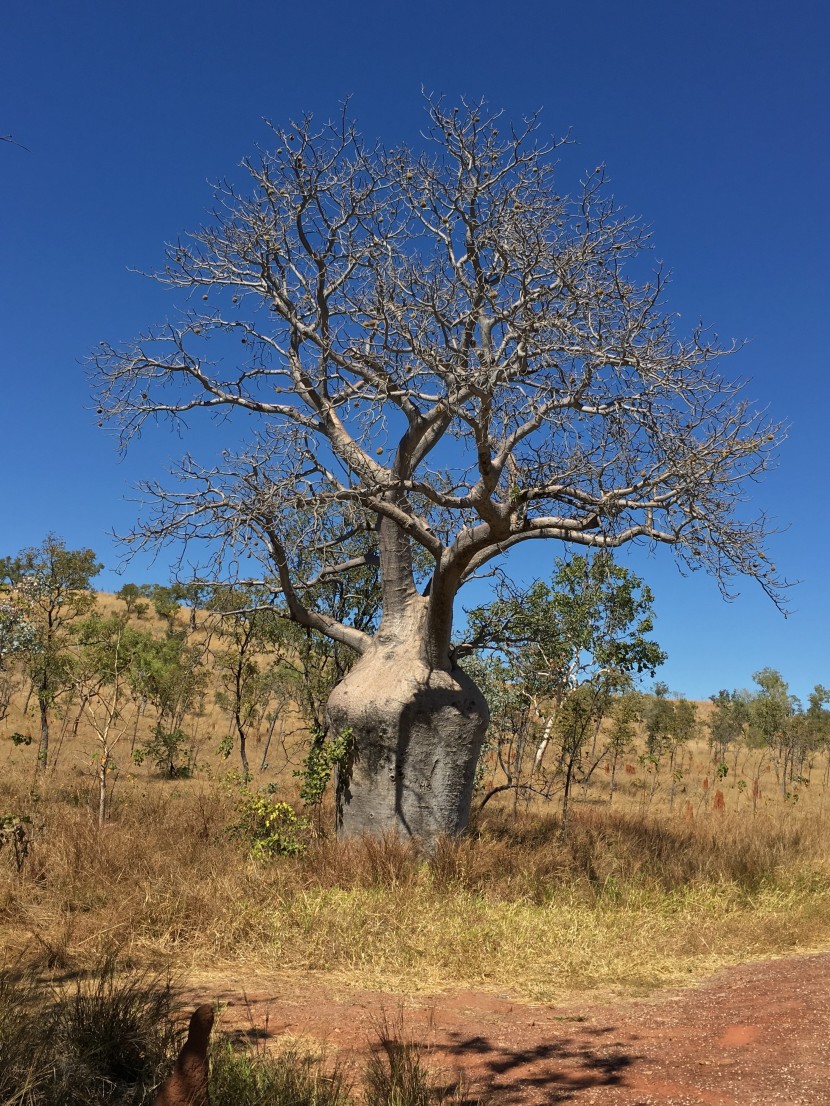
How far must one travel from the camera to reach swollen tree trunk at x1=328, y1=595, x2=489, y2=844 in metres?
8.72

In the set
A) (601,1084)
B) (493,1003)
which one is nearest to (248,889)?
(493,1003)

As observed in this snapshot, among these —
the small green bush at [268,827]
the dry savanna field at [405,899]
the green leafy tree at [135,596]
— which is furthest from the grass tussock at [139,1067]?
the green leafy tree at [135,596]

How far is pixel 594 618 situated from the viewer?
58.3 ft

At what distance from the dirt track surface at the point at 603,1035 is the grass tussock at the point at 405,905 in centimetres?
49

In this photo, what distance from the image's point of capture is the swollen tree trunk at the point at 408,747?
28.6ft

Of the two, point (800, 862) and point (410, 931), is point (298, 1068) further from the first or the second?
point (800, 862)

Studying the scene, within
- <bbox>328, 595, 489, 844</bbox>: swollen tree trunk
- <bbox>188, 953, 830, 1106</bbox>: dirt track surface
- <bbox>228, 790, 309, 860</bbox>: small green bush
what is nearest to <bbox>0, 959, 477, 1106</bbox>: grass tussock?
<bbox>188, 953, 830, 1106</bbox>: dirt track surface

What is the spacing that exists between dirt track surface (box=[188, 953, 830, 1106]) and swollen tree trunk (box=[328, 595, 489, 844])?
9.90 ft

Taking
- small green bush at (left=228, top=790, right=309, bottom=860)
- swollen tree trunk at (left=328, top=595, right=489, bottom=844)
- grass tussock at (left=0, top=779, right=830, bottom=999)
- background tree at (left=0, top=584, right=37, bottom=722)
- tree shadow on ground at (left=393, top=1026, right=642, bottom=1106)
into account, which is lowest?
tree shadow on ground at (left=393, top=1026, right=642, bottom=1106)

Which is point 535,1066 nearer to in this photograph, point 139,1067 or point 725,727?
point 139,1067

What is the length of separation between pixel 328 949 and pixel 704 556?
507 cm

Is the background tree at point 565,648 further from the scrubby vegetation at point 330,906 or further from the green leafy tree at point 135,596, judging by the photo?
the green leafy tree at point 135,596

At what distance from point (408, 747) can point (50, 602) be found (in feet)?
36.6

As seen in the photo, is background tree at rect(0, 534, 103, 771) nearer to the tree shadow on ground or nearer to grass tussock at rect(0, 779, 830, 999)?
grass tussock at rect(0, 779, 830, 999)
